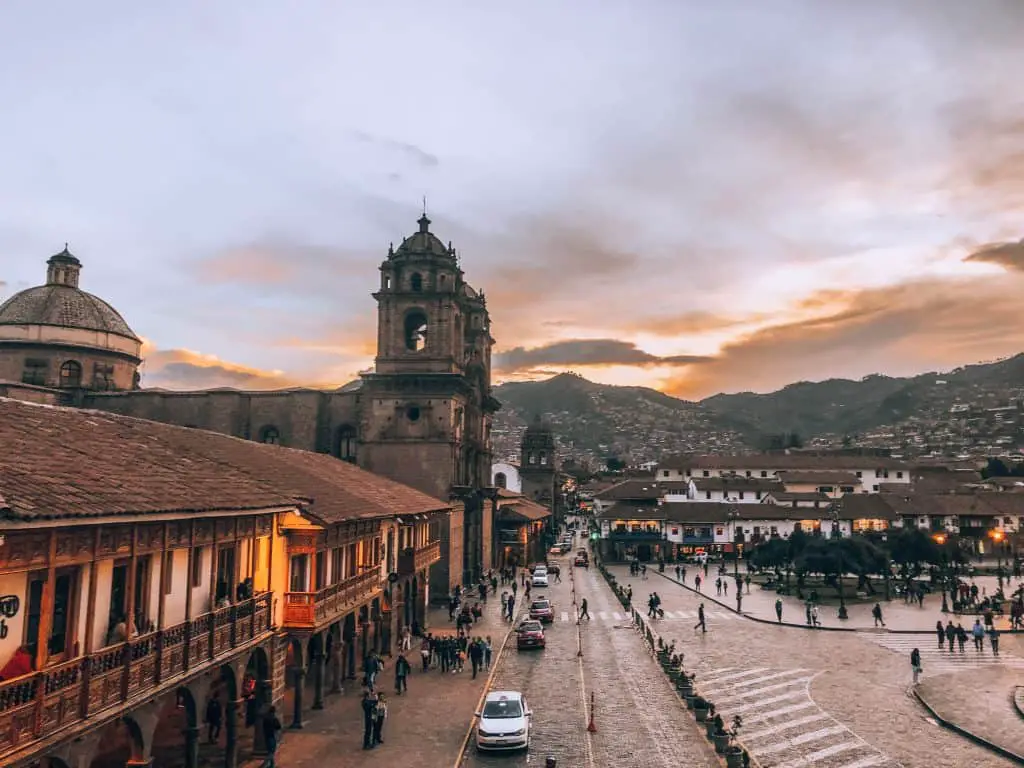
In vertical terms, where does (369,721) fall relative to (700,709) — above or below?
above

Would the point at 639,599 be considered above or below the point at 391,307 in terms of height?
below

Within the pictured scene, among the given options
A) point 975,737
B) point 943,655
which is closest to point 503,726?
point 975,737

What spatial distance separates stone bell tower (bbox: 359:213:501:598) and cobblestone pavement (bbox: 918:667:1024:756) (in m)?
32.1

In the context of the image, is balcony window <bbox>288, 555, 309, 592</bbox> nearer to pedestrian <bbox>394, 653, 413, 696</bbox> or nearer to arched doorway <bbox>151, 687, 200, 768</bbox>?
arched doorway <bbox>151, 687, 200, 768</bbox>

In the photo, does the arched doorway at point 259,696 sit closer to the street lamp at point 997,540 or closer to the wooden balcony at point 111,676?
the wooden balcony at point 111,676

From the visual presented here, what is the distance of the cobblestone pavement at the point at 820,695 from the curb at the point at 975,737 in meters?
0.24

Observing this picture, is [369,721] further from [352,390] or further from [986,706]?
[352,390]

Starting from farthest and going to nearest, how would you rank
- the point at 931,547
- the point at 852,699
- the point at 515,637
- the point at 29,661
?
the point at 931,547 → the point at 515,637 → the point at 852,699 → the point at 29,661

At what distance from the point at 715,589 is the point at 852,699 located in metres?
35.5

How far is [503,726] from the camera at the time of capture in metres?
23.3

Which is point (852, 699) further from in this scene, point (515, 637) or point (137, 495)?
point (137, 495)

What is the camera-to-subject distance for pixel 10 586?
12758 millimetres

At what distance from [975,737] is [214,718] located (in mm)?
23257

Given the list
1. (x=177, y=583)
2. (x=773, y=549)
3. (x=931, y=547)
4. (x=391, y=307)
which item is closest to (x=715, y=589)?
(x=773, y=549)
